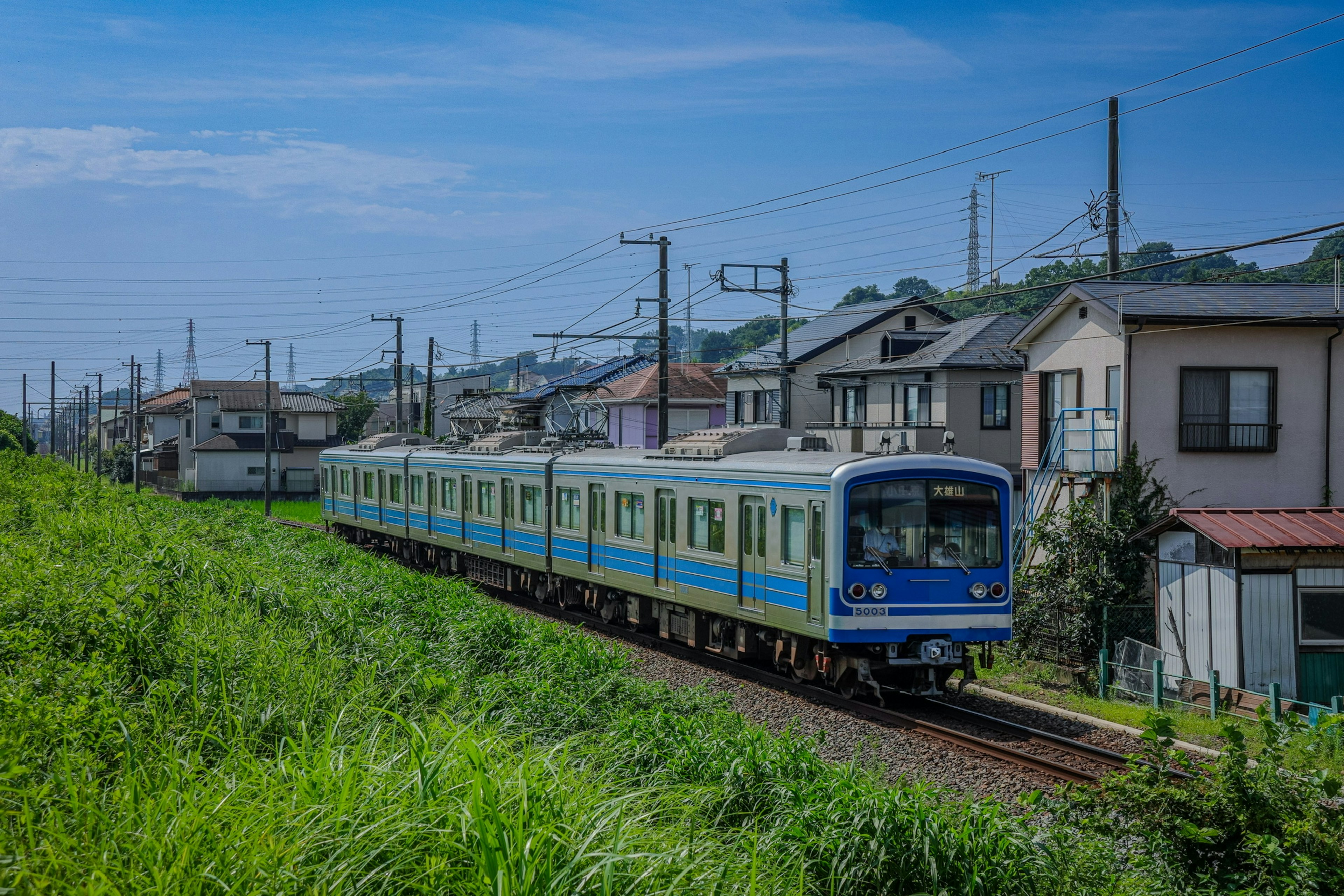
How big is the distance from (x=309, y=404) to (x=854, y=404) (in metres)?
35.7

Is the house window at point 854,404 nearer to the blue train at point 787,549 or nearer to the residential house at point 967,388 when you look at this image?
the residential house at point 967,388

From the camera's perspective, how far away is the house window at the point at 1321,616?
40.3 ft

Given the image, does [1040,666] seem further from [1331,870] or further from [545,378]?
[545,378]

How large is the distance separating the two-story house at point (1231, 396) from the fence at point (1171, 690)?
13.1 feet

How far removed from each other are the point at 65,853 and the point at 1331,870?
5.09 m

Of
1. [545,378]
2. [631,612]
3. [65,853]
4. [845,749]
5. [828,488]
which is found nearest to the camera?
[65,853]

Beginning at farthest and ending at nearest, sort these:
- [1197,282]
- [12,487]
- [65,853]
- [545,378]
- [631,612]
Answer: [545,378], [12,487], [1197,282], [631,612], [65,853]

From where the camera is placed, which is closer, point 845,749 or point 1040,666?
point 845,749

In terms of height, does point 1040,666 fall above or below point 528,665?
below

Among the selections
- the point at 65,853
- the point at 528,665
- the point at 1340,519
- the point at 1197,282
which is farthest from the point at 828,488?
the point at 1197,282

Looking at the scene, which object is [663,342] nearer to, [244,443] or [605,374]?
[605,374]

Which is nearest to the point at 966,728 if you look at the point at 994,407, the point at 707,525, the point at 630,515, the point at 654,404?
the point at 707,525

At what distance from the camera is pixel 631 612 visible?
623 inches

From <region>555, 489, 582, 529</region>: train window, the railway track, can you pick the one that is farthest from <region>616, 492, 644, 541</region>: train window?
the railway track
